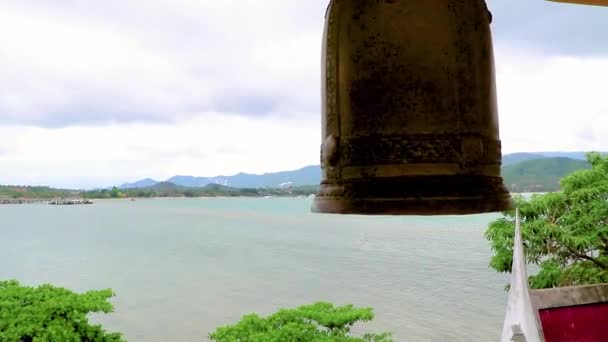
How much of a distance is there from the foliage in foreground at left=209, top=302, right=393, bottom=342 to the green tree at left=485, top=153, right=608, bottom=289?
342 centimetres

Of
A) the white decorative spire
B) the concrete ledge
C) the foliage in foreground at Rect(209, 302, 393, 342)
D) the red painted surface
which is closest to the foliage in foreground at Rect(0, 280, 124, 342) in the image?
the foliage in foreground at Rect(209, 302, 393, 342)

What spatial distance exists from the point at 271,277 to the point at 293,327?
30.2 meters

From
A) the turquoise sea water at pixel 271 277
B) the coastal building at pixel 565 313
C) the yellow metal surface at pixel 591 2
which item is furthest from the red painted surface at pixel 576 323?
the turquoise sea water at pixel 271 277

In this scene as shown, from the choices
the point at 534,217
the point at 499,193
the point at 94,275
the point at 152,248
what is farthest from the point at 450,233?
the point at 499,193

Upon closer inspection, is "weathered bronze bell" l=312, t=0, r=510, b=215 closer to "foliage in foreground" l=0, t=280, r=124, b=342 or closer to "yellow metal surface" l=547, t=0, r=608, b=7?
"yellow metal surface" l=547, t=0, r=608, b=7

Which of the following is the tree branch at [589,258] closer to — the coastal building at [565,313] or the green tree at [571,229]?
the green tree at [571,229]

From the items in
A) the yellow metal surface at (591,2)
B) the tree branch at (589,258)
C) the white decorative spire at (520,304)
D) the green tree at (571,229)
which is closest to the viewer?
the yellow metal surface at (591,2)

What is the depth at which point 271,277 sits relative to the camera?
124 ft

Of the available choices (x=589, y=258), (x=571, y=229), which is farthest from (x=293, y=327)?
(x=589, y=258)

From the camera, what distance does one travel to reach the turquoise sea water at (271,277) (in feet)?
84.2

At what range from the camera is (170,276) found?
127 feet

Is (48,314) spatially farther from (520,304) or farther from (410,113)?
(410,113)

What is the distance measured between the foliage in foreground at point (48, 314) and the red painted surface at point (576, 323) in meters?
6.27

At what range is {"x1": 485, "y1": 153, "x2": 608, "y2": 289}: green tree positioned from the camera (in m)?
9.41
